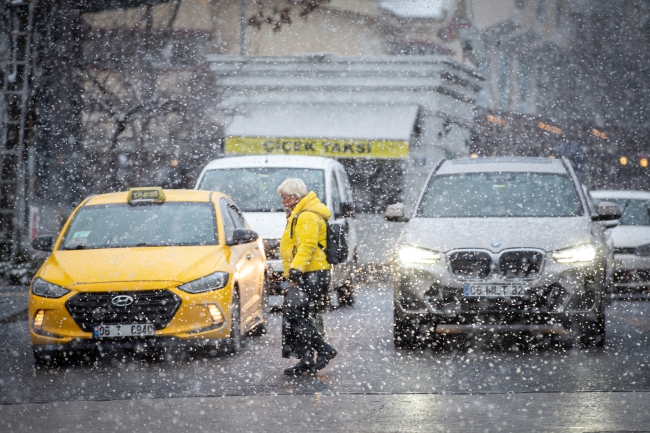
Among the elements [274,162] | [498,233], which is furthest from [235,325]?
[274,162]

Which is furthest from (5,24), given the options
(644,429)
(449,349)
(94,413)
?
(644,429)

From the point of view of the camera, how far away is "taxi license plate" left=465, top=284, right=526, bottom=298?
34.7ft

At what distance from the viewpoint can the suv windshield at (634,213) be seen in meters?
19.3

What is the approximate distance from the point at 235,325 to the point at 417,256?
5.71ft

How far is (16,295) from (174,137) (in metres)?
12.6

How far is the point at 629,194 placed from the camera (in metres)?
20.0

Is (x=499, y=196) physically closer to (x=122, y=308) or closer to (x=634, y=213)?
(x=122, y=308)

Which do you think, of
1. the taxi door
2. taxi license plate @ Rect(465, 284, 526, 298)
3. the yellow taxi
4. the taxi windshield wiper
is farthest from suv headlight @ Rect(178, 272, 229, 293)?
taxi license plate @ Rect(465, 284, 526, 298)

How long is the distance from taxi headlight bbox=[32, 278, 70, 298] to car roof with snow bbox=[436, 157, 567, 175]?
4350 mm

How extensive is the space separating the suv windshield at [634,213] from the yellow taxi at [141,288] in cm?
954

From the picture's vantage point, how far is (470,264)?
10.7m

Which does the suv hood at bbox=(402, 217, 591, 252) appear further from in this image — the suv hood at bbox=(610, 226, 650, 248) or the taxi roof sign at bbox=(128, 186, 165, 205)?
the suv hood at bbox=(610, 226, 650, 248)

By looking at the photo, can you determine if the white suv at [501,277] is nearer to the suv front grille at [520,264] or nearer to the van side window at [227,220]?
the suv front grille at [520,264]

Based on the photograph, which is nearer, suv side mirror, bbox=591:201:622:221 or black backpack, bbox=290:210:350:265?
black backpack, bbox=290:210:350:265
